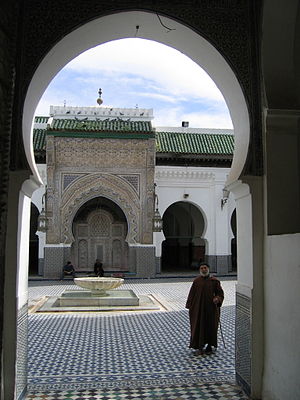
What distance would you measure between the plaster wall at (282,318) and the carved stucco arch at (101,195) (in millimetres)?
8169

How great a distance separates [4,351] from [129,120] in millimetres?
9345

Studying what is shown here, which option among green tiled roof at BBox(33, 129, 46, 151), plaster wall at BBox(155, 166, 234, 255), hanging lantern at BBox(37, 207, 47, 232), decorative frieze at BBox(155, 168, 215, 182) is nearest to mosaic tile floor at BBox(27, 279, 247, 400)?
hanging lantern at BBox(37, 207, 47, 232)

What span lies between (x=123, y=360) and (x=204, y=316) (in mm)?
784

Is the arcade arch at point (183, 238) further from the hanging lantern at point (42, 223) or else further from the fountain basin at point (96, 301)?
the fountain basin at point (96, 301)

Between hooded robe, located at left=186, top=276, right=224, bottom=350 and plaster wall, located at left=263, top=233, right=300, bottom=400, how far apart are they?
3.99ft

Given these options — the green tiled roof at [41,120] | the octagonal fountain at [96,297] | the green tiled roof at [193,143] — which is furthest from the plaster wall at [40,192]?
the octagonal fountain at [96,297]

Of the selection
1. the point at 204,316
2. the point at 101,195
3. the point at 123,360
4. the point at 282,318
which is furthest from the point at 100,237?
the point at 282,318

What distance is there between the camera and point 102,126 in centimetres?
1080

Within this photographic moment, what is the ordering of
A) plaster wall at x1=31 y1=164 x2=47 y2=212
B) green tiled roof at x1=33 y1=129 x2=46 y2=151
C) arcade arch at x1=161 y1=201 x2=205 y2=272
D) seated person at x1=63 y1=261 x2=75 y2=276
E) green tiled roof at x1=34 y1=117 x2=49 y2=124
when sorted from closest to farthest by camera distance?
seated person at x1=63 y1=261 x2=75 y2=276 < plaster wall at x1=31 y1=164 x2=47 y2=212 < green tiled roof at x1=33 y1=129 x2=46 y2=151 < green tiled roof at x1=34 y1=117 x2=49 y2=124 < arcade arch at x1=161 y1=201 x2=205 y2=272

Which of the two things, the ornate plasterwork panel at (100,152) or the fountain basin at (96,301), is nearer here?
the fountain basin at (96,301)

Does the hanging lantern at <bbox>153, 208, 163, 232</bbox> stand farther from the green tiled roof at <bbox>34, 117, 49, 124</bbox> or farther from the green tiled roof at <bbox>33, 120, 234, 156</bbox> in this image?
Result: the green tiled roof at <bbox>34, 117, 49, 124</bbox>

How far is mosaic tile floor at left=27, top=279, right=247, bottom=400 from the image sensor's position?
2.80m

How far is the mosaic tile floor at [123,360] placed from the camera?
2805 mm

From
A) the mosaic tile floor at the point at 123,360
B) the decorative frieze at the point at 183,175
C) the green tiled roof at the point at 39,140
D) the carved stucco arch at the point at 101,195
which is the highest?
the green tiled roof at the point at 39,140
